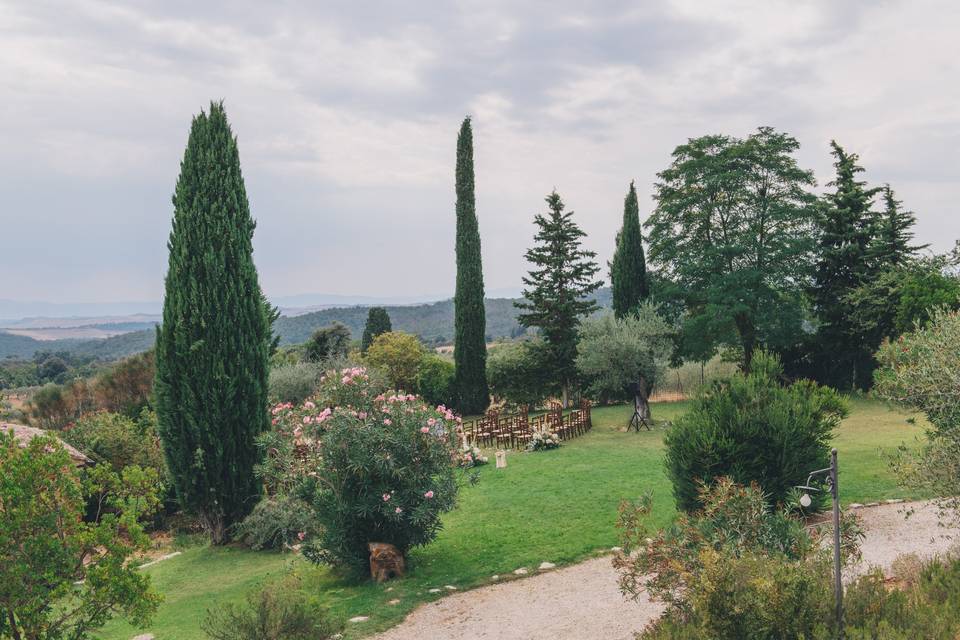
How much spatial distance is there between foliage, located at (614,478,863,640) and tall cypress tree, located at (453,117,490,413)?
2145cm

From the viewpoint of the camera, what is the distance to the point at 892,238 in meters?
25.8

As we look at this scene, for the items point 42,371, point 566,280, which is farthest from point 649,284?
point 42,371

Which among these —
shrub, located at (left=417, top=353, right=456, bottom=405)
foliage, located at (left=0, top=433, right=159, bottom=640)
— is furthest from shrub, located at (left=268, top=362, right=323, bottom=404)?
foliage, located at (left=0, top=433, right=159, bottom=640)

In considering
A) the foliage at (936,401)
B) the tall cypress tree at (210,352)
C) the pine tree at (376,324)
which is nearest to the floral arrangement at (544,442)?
the tall cypress tree at (210,352)

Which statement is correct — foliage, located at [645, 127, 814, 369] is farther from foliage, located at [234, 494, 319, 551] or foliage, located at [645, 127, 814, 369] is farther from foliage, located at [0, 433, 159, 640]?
foliage, located at [0, 433, 159, 640]

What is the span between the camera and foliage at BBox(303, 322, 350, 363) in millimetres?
36381

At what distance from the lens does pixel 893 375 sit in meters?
7.74

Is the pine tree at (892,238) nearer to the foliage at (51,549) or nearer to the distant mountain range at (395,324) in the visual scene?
the foliage at (51,549)

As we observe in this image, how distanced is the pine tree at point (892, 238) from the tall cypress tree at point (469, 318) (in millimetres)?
16377

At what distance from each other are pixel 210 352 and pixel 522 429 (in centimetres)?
1112

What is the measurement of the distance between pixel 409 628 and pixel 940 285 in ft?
70.9

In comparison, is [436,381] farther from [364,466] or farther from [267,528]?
[364,466]

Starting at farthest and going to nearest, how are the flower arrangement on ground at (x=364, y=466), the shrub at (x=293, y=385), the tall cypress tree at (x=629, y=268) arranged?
the tall cypress tree at (x=629, y=268) → the shrub at (x=293, y=385) → the flower arrangement on ground at (x=364, y=466)

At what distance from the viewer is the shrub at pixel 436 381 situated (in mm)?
28641
